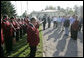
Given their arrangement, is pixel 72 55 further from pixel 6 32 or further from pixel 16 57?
pixel 6 32

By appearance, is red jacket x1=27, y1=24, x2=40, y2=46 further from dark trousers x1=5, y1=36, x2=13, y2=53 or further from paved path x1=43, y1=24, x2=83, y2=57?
dark trousers x1=5, y1=36, x2=13, y2=53

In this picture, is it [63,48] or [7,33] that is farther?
[63,48]

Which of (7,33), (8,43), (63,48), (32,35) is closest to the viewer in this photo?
(32,35)

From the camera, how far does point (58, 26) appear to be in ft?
78.1

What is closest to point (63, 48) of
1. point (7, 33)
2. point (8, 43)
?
point (8, 43)

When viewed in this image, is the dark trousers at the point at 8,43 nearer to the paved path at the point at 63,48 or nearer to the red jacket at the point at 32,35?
the red jacket at the point at 32,35

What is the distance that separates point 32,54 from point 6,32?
1.74 m

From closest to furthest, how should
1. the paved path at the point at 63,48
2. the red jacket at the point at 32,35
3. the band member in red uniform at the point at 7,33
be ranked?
the red jacket at the point at 32,35 < the band member in red uniform at the point at 7,33 < the paved path at the point at 63,48

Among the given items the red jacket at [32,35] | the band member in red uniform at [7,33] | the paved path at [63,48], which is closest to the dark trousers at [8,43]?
the band member in red uniform at [7,33]

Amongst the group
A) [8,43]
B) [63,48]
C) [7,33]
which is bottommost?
[63,48]

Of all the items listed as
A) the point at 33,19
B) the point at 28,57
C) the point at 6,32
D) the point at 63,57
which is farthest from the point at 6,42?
the point at 63,57

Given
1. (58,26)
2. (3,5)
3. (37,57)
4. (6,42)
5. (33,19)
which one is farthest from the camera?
(58,26)

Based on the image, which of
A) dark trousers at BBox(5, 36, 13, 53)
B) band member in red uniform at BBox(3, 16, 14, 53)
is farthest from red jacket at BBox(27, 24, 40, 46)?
dark trousers at BBox(5, 36, 13, 53)

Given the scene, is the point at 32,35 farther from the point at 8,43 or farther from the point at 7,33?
the point at 8,43
